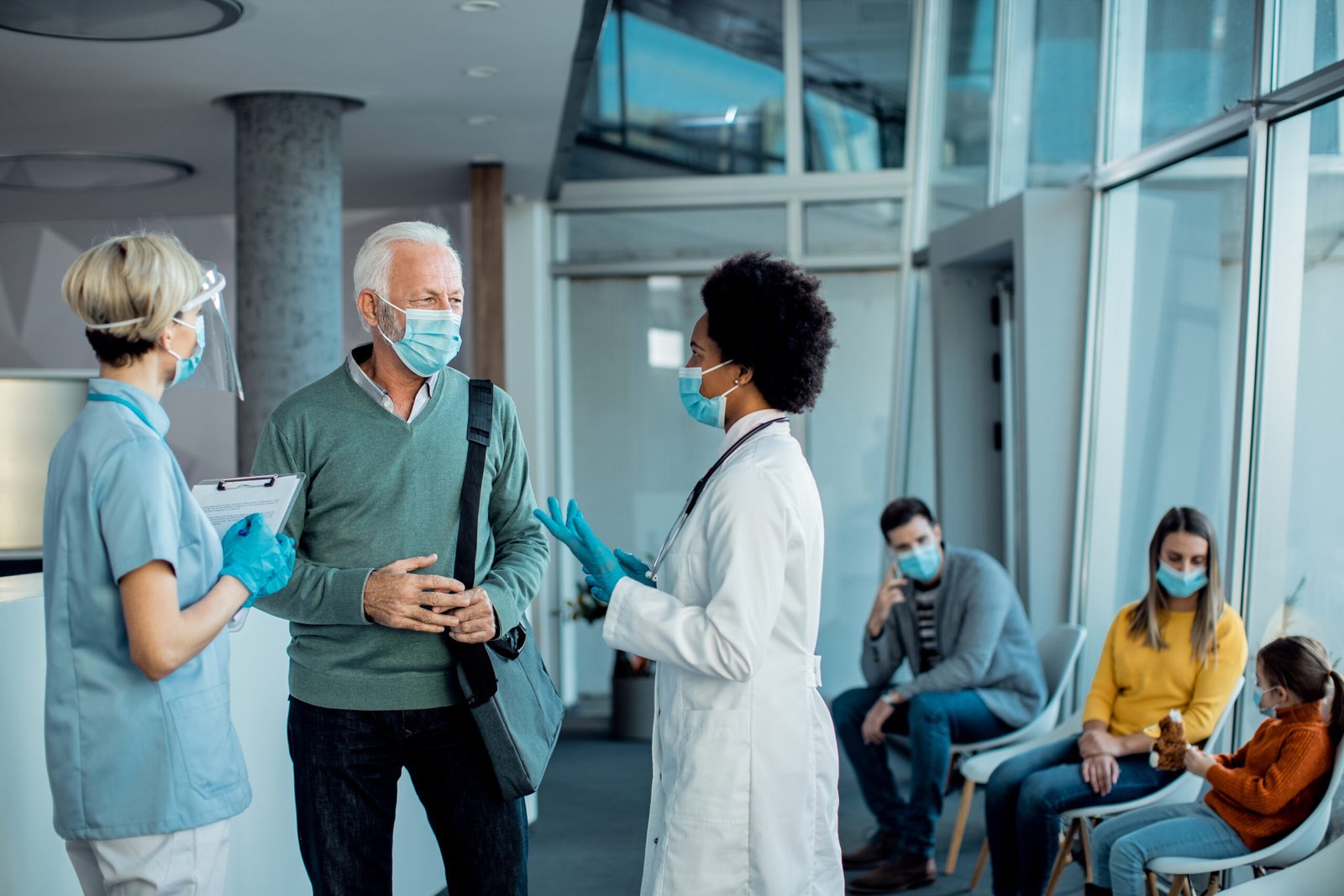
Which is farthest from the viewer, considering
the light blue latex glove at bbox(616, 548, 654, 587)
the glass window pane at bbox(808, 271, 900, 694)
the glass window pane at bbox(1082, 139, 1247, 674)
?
the glass window pane at bbox(808, 271, 900, 694)

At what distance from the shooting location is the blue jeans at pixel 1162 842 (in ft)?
9.56

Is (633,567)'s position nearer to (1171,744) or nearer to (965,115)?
(1171,744)

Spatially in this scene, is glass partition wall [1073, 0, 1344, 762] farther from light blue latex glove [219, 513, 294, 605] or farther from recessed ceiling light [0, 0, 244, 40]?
recessed ceiling light [0, 0, 244, 40]

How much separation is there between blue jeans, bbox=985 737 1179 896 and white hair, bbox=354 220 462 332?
2.30 meters

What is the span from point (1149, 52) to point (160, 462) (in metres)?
3.72

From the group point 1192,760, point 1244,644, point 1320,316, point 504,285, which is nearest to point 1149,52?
point 1320,316

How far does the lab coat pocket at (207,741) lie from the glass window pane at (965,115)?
15.7 feet

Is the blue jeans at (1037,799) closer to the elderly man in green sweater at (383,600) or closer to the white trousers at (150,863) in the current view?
the elderly man in green sweater at (383,600)

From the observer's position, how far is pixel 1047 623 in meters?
4.98

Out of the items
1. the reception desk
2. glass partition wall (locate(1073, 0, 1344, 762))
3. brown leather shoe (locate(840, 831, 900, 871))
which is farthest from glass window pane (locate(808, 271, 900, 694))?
the reception desk

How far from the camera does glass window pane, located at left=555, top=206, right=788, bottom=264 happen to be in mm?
6965

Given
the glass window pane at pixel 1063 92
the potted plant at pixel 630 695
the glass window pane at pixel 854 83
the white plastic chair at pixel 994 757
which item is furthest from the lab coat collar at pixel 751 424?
the glass window pane at pixel 854 83

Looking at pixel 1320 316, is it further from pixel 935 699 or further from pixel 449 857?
pixel 449 857

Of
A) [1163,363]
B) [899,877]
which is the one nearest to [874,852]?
[899,877]
